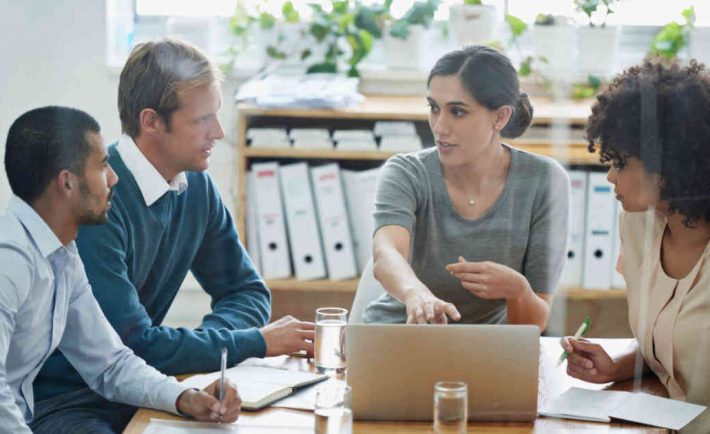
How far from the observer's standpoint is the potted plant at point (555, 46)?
2.88 meters

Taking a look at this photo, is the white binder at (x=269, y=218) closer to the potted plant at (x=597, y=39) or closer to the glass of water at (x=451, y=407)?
the potted plant at (x=597, y=39)

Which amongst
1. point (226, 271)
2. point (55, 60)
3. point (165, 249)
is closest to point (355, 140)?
point (55, 60)

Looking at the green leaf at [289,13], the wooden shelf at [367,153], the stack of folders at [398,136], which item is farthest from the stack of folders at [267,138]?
the green leaf at [289,13]

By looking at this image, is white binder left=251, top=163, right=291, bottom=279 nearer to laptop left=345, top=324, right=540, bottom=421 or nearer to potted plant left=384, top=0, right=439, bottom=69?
potted plant left=384, top=0, right=439, bottom=69

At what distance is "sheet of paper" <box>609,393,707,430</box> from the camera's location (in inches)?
54.2

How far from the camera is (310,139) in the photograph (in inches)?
114

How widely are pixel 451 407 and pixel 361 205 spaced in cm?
173

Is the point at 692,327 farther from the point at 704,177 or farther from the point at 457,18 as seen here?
the point at 457,18

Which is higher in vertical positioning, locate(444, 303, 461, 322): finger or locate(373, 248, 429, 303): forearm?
locate(444, 303, 461, 322): finger

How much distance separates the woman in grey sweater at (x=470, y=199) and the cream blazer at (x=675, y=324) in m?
0.25

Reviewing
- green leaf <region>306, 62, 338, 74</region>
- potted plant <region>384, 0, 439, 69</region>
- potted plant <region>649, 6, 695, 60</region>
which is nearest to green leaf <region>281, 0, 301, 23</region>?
green leaf <region>306, 62, 338, 74</region>

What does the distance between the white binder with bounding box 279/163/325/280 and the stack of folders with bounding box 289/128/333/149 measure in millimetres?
57

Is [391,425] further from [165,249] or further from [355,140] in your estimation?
[355,140]

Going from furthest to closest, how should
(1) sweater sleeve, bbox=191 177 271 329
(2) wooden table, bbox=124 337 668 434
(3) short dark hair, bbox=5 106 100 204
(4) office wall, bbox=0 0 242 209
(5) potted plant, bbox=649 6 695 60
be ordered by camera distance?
(5) potted plant, bbox=649 6 695 60 < (4) office wall, bbox=0 0 242 209 < (1) sweater sleeve, bbox=191 177 271 329 < (3) short dark hair, bbox=5 106 100 204 < (2) wooden table, bbox=124 337 668 434
